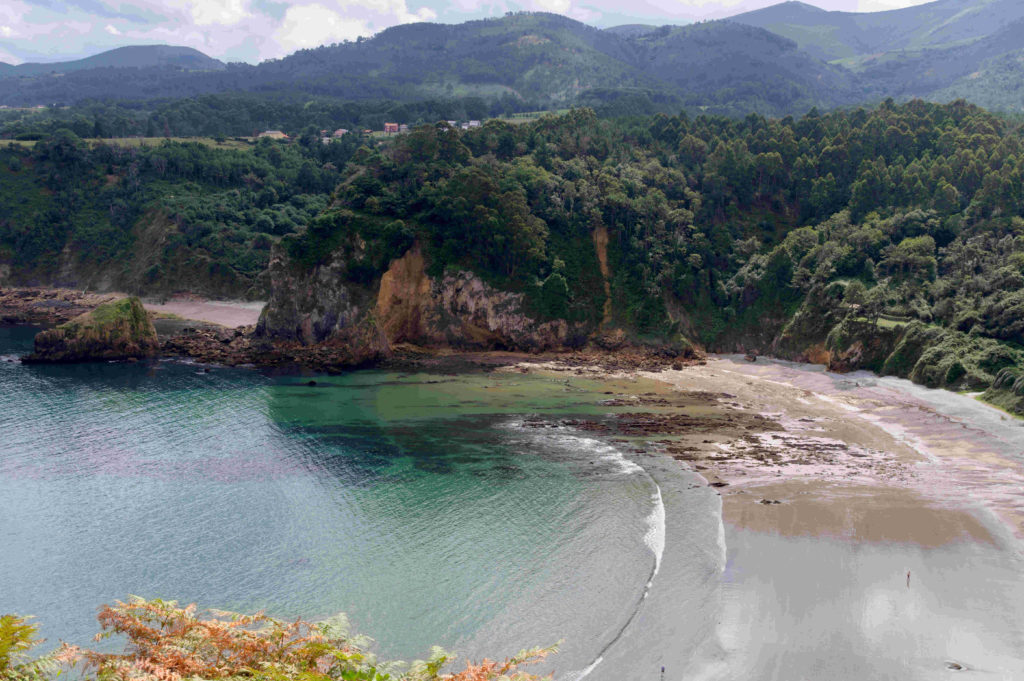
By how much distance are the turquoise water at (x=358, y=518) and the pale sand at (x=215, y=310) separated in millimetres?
31465

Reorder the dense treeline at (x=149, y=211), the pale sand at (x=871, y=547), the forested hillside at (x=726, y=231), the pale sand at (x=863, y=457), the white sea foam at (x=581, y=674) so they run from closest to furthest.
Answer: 1. the white sea foam at (x=581, y=674)
2. the pale sand at (x=871, y=547)
3. the pale sand at (x=863, y=457)
4. the forested hillside at (x=726, y=231)
5. the dense treeline at (x=149, y=211)

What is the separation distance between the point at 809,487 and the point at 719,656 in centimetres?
1659

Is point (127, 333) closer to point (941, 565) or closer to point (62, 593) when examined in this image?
point (62, 593)

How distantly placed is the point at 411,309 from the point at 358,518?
38.6m

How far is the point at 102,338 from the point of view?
70750 millimetres

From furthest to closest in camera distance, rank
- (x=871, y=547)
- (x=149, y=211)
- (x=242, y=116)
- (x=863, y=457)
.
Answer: (x=242, y=116) < (x=149, y=211) < (x=863, y=457) < (x=871, y=547)

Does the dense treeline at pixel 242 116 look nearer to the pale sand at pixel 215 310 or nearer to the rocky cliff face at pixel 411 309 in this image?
the pale sand at pixel 215 310

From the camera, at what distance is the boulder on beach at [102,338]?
2731 inches

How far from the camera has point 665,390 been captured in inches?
2383

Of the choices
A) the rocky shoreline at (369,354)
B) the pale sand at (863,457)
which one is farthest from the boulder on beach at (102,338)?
the pale sand at (863,457)

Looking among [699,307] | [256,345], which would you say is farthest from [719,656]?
[256,345]

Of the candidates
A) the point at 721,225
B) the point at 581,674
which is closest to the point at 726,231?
the point at 721,225

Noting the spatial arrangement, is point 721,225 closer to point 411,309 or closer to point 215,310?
point 411,309

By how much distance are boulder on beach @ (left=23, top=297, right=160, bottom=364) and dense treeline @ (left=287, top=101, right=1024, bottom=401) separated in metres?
16.5
